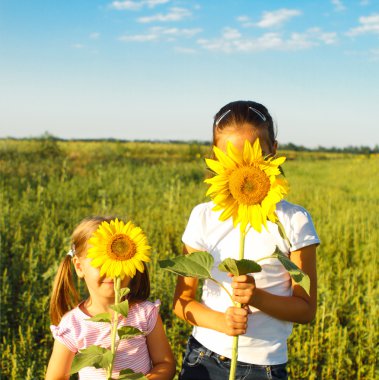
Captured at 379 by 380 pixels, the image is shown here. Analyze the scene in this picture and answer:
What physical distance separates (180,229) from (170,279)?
1.97 m

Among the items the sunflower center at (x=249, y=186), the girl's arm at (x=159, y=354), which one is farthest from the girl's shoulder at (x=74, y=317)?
the sunflower center at (x=249, y=186)

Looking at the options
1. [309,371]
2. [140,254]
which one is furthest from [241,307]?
[309,371]

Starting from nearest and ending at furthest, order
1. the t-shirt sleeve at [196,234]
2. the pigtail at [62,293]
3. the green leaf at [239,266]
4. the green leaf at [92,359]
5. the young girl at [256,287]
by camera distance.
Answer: the green leaf at [239,266] → the green leaf at [92,359] → the young girl at [256,287] → the t-shirt sleeve at [196,234] → the pigtail at [62,293]

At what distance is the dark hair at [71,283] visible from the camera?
1688 mm

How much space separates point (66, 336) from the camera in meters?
1.59

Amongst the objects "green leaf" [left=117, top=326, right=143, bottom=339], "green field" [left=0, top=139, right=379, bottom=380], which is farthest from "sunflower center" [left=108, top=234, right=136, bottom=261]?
"green field" [left=0, top=139, right=379, bottom=380]

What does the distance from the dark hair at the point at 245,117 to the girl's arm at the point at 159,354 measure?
0.65 meters

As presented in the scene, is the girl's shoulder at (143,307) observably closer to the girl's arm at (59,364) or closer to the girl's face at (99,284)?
the girl's face at (99,284)

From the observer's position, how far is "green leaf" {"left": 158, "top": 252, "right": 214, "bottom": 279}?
109 cm

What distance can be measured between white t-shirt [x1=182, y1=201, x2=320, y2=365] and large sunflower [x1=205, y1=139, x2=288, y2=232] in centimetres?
50

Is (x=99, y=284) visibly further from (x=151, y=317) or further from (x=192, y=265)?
(x=192, y=265)

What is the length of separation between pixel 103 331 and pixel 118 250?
1.59ft

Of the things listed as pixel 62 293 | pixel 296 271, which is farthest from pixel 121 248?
pixel 62 293

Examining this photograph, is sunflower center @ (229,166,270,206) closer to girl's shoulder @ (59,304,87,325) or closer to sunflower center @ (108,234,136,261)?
sunflower center @ (108,234,136,261)
